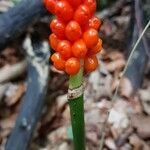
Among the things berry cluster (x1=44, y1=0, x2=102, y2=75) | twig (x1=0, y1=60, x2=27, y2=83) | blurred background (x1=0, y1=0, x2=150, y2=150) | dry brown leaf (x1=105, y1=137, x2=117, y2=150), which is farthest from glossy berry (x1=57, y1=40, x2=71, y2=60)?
twig (x1=0, y1=60, x2=27, y2=83)

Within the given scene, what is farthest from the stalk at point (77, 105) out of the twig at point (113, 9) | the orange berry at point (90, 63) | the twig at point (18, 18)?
the twig at point (113, 9)

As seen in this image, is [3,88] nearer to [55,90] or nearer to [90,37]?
[55,90]

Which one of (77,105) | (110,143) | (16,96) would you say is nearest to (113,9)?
(16,96)

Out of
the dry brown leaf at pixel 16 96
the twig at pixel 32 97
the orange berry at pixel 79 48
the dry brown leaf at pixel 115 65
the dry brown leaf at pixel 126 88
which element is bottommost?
the dry brown leaf at pixel 126 88

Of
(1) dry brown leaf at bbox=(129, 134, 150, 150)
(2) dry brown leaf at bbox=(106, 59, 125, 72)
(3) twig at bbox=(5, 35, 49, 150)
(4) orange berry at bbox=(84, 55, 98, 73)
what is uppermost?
(4) orange berry at bbox=(84, 55, 98, 73)

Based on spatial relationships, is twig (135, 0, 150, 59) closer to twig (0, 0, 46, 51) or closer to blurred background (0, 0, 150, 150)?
blurred background (0, 0, 150, 150)

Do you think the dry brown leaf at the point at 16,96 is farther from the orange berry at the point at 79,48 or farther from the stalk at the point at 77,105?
the orange berry at the point at 79,48
